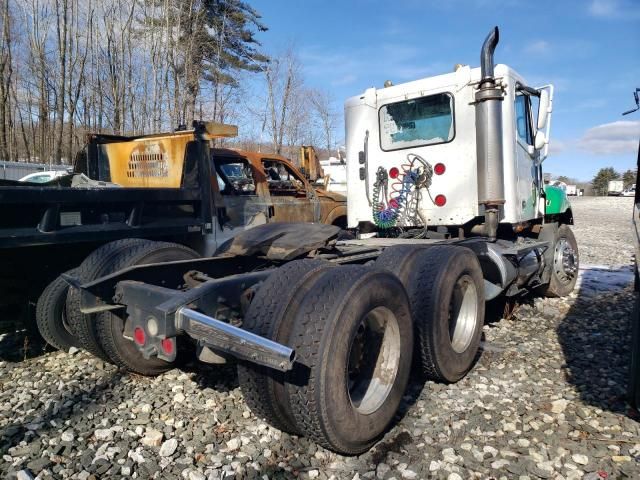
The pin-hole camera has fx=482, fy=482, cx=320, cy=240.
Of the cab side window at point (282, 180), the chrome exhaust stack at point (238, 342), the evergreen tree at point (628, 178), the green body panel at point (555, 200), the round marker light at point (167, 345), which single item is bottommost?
the round marker light at point (167, 345)

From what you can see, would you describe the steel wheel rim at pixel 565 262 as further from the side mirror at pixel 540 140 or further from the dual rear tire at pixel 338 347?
the dual rear tire at pixel 338 347

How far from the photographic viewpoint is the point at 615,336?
16.1 ft

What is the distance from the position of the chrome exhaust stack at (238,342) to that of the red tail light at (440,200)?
349 cm

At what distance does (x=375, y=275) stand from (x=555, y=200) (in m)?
4.94

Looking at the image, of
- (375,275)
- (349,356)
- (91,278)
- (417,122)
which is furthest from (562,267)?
(91,278)

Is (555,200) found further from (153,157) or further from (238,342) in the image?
(238,342)

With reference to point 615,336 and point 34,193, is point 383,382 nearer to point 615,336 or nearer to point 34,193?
point 34,193

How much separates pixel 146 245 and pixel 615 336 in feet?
15.1

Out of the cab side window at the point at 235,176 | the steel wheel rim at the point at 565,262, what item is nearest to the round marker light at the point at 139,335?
the cab side window at the point at 235,176

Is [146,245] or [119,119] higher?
[119,119]

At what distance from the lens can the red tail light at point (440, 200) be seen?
17.2 ft

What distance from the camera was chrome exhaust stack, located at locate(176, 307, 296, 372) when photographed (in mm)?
2170

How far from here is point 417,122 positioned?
5473 mm

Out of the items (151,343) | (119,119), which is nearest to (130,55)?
(119,119)
